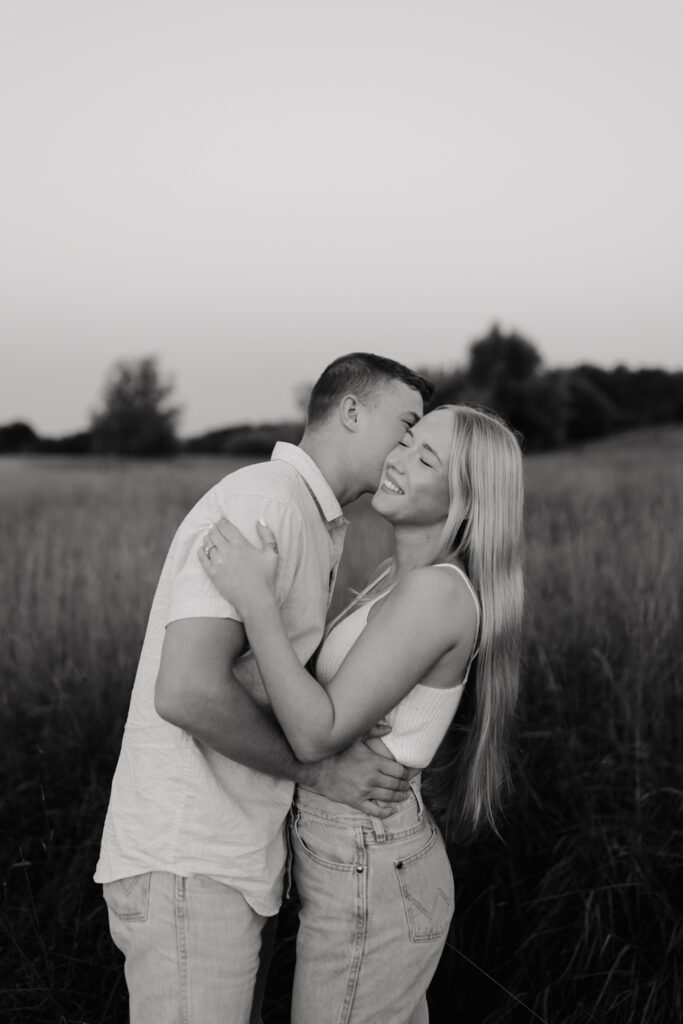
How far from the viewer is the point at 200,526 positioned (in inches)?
73.0

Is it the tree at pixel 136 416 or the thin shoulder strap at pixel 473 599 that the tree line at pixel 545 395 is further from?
the thin shoulder strap at pixel 473 599

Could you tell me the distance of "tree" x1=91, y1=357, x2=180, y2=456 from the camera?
4375cm

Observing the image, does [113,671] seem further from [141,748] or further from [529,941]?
[141,748]

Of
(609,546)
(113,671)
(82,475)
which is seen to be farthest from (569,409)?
(113,671)

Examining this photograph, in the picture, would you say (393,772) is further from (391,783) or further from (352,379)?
(352,379)

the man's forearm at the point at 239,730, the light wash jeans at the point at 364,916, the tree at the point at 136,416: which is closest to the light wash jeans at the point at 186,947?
the light wash jeans at the point at 364,916

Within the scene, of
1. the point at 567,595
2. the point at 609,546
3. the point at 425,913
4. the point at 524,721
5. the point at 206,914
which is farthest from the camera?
the point at 609,546

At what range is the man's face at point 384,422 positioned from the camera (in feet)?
7.51

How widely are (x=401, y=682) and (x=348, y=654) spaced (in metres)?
0.12

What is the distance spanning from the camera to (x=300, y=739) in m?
1.79

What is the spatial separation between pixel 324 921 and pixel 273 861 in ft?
0.54

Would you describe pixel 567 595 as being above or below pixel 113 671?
above

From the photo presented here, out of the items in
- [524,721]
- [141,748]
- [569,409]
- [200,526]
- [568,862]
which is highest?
[569,409]

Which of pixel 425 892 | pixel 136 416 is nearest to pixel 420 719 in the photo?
pixel 425 892
